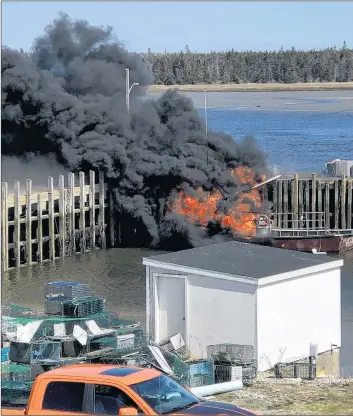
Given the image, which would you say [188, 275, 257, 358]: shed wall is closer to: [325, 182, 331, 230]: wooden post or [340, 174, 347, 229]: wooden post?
[340, 174, 347, 229]: wooden post

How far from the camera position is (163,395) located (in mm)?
9859

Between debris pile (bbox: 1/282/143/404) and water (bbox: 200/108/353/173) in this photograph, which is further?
water (bbox: 200/108/353/173)

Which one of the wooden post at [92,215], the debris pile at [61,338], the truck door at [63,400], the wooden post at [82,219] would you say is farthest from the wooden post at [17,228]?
the truck door at [63,400]

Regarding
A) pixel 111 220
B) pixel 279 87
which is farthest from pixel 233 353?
pixel 279 87

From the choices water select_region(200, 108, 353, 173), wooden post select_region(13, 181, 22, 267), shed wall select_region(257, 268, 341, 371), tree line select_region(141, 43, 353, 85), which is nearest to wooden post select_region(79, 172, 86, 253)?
wooden post select_region(13, 181, 22, 267)

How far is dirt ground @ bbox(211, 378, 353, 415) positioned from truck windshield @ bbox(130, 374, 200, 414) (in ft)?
6.81

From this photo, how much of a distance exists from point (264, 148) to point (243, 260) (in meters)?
56.2

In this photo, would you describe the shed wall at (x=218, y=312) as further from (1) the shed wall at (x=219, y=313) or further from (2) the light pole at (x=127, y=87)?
(2) the light pole at (x=127, y=87)

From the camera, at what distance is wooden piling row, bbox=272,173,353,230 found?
38094 mm

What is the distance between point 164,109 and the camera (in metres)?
43.7

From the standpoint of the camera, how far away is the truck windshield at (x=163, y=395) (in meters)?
9.63

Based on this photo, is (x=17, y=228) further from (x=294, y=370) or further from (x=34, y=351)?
(x=294, y=370)

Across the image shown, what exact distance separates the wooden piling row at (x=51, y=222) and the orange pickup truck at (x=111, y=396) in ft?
69.4

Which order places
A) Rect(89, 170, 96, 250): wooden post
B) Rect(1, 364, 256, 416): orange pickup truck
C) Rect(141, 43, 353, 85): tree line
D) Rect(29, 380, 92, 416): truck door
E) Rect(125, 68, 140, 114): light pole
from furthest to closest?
Rect(141, 43, 353, 85): tree line, Rect(125, 68, 140, 114): light pole, Rect(89, 170, 96, 250): wooden post, Rect(29, 380, 92, 416): truck door, Rect(1, 364, 256, 416): orange pickup truck
